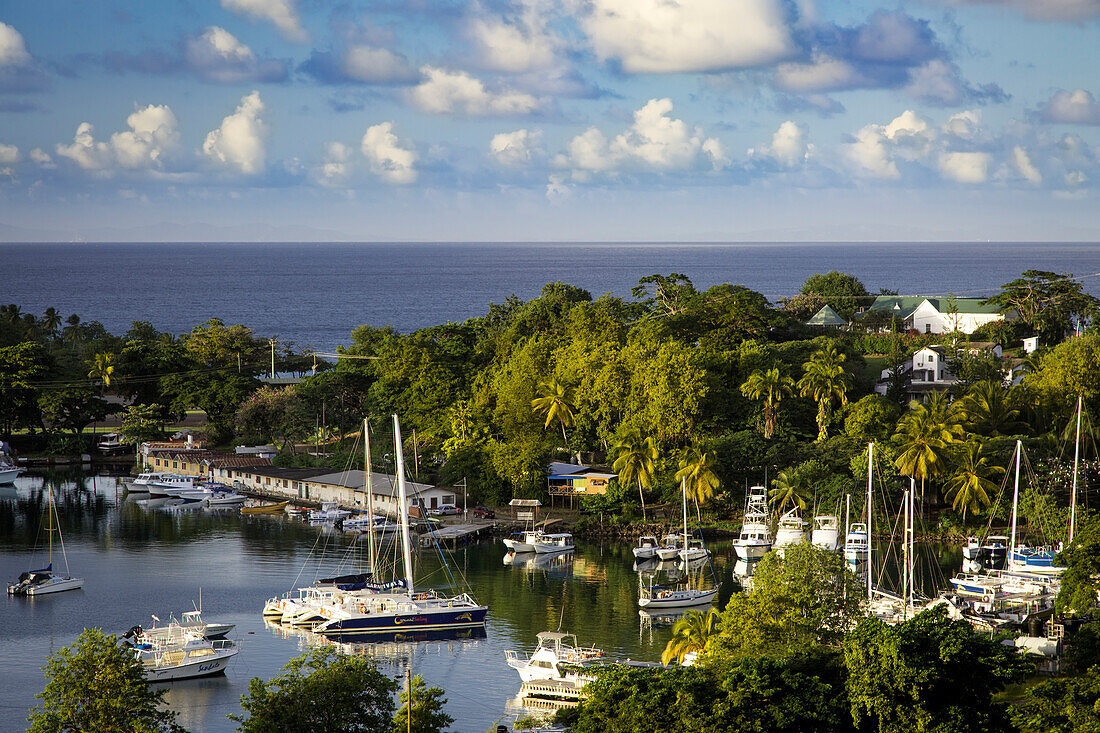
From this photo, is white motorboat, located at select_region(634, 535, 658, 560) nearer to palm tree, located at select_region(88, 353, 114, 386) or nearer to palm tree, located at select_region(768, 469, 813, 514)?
palm tree, located at select_region(768, 469, 813, 514)

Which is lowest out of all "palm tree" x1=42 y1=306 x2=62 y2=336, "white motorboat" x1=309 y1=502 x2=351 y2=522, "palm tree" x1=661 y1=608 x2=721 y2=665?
"white motorboat" x1=309 y1=502 x2=351 y2=522

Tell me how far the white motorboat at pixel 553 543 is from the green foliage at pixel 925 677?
29.4m

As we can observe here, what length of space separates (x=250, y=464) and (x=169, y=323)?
391 ft

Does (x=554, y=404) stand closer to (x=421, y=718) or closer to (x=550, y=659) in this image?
(x=550, y=659)

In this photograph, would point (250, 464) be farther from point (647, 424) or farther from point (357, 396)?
point (647, 424)

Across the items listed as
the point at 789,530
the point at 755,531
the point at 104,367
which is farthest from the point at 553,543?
the point at 104,367

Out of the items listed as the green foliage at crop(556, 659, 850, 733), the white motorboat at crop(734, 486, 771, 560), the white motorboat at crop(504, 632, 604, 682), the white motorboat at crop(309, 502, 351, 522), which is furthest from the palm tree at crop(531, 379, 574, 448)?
the green foliage at crop(556, 659, 850, 733)

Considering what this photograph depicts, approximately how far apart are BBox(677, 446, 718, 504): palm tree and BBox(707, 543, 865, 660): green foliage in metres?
22.9

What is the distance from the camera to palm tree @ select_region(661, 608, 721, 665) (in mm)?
36156

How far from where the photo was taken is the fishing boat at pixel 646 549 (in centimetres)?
5522

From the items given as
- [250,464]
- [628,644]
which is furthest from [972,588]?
[250,464]

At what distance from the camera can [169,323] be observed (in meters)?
186

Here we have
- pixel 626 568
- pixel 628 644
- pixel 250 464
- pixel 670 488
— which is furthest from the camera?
pixel 250 464

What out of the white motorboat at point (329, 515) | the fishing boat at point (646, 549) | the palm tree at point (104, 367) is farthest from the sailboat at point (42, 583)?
the palm tree at point (104, 367)
